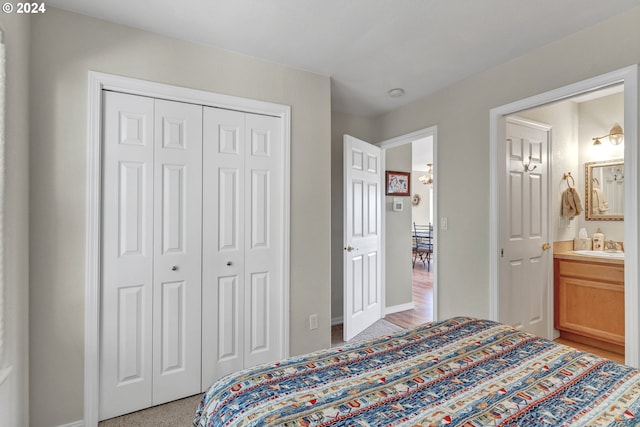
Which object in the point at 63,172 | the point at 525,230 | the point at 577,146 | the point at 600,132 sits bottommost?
the point at 525,230

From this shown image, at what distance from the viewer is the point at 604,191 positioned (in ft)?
11.3

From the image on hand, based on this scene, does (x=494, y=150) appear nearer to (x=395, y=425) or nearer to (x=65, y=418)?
(x=395, y=425)

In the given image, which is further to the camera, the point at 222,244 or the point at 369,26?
the point at 222,244

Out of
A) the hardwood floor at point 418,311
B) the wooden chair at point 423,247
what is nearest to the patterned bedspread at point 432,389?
the hardwood floor at point 418,311

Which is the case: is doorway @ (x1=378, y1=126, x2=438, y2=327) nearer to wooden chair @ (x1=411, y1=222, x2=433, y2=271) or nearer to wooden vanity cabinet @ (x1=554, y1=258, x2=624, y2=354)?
wooden vanity cabinet @ (x1=554, y1=258, x2=624, y2=354)

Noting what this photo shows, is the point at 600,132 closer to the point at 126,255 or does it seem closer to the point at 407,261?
the point at 407,261

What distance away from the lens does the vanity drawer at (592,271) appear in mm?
2842

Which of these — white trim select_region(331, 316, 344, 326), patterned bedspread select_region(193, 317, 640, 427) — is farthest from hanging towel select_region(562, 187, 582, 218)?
white trim select_region(331, 316, 344, 326)

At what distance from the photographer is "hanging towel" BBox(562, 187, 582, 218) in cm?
336

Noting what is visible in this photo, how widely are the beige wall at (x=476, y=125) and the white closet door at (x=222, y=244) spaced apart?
1866mm

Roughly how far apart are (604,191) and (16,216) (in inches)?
191

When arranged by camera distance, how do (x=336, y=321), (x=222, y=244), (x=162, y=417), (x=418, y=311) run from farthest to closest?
(x=418, y=311)
(x=336, y=321)
(x=222, y=244)
(x=162, y=417)

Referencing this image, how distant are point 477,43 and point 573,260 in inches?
91.1

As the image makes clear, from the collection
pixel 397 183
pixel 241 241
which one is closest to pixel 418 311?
pixel 397 183
